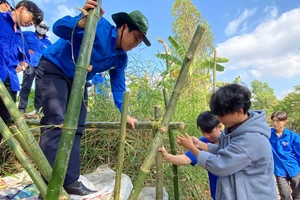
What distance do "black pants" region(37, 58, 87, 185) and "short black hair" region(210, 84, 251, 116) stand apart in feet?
2.76

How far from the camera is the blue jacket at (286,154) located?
3910mm

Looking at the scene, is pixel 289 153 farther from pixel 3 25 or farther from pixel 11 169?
pixel 3 25

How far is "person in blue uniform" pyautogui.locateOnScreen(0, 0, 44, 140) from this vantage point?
243cm

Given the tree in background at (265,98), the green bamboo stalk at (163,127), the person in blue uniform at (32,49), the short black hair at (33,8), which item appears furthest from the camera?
the tree in background at (265,98)

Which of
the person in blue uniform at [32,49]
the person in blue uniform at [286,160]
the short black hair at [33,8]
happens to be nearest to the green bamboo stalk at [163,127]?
the short black hair at [33,8]

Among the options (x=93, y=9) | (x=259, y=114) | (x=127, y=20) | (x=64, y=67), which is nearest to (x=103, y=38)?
(x=127, y=20)

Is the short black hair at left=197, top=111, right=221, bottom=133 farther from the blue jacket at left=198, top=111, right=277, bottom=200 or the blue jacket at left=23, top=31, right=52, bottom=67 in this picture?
the blue jacket at left=23, top=31, right=52, bottom=67

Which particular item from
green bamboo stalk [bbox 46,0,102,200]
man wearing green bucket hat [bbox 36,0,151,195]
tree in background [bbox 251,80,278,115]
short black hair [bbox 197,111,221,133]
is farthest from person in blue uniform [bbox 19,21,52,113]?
tree in background [bbox 251,80,278,115]

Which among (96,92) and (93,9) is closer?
(93,9)

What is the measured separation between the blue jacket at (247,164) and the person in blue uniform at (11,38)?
1868mm

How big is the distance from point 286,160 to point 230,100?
294 cm

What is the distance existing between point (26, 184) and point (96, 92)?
1.57 metres

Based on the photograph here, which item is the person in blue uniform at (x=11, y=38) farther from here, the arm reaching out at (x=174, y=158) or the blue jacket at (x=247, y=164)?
the blue jacket at (x=247, y=164)

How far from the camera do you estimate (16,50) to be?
2676mm
